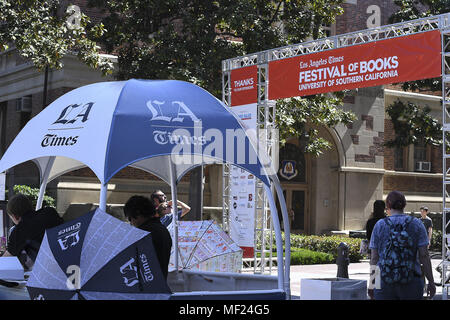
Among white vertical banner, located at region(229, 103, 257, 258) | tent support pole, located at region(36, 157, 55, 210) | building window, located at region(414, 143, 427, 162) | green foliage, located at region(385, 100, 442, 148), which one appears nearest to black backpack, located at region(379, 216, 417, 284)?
tent support pole, located at region(36, 157, 55, 210)

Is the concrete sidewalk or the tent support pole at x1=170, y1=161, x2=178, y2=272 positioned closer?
the tent support pole at x1=170, y1=161, x2=178, y2=272

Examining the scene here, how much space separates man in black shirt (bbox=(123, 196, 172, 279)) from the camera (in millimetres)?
6852

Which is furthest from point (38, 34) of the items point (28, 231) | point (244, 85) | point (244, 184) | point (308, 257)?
point (28, 231)

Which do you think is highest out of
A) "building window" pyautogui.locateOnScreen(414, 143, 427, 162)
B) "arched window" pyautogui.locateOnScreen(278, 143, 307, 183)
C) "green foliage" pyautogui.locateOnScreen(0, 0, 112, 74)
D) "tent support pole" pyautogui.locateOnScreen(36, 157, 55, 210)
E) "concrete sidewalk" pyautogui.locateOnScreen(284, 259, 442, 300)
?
"green foliage" pyautogui.locateOnScreen(0, 0, 112, 74)

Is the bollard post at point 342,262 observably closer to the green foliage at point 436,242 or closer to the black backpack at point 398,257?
the black backpack at point 398,257

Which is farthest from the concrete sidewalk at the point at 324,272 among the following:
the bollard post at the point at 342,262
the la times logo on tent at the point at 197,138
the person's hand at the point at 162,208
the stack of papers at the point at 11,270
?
the stack of papers at the point at 11,270

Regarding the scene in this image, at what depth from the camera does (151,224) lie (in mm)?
6922

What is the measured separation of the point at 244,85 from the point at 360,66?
11.5 ft

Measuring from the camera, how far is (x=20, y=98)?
2781 cm

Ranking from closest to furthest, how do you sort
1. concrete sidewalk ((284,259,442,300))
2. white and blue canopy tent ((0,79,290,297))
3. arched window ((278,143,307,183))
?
1. white and blue canopy tent ((0,79,290,297))
2. concrete sidewalk ((284,259,442,300))
3. arched window ((278,143,307,183))

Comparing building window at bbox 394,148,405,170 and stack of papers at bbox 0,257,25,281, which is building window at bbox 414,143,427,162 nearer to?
building window at bbox 394,148,405,170

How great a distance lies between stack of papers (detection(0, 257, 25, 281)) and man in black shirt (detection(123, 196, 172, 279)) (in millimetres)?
1199

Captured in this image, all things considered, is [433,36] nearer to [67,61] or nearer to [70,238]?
[70,238]
